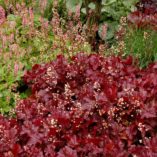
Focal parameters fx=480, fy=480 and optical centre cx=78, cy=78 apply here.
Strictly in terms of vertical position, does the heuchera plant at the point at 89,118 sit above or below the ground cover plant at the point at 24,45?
below

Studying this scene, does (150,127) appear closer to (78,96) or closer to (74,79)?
(78,96)

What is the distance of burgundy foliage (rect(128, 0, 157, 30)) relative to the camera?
196 inches

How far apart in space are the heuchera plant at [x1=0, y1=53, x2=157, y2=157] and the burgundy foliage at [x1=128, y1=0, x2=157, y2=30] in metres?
1.59

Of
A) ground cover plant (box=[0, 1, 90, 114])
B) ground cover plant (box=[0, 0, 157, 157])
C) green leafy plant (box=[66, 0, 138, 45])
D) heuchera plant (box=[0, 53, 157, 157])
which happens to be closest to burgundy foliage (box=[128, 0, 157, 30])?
ground cover plant (box=[0, 0, 157, 157])

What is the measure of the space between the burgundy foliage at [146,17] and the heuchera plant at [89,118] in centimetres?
159

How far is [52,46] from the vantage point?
15.4ft

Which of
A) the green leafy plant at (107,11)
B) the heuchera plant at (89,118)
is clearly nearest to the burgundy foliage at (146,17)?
the green leafy plant at (107,11)

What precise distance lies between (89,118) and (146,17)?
235 centimetres

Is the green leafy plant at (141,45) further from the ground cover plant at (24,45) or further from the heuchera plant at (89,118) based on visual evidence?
the heuchera plant at (89,118)

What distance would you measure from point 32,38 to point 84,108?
1.90 metres

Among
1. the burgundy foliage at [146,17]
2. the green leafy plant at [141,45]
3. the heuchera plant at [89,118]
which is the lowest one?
the heuchera plant at [89,118]

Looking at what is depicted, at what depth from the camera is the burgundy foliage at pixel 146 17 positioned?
16.3 ft

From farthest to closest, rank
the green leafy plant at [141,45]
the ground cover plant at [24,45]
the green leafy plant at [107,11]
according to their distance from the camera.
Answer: the green leafy plant at [107,11] < the green leafy plant at [141,45] < the ground cover plant at [24,45]

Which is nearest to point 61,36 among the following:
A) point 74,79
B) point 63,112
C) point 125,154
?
point 74,79
